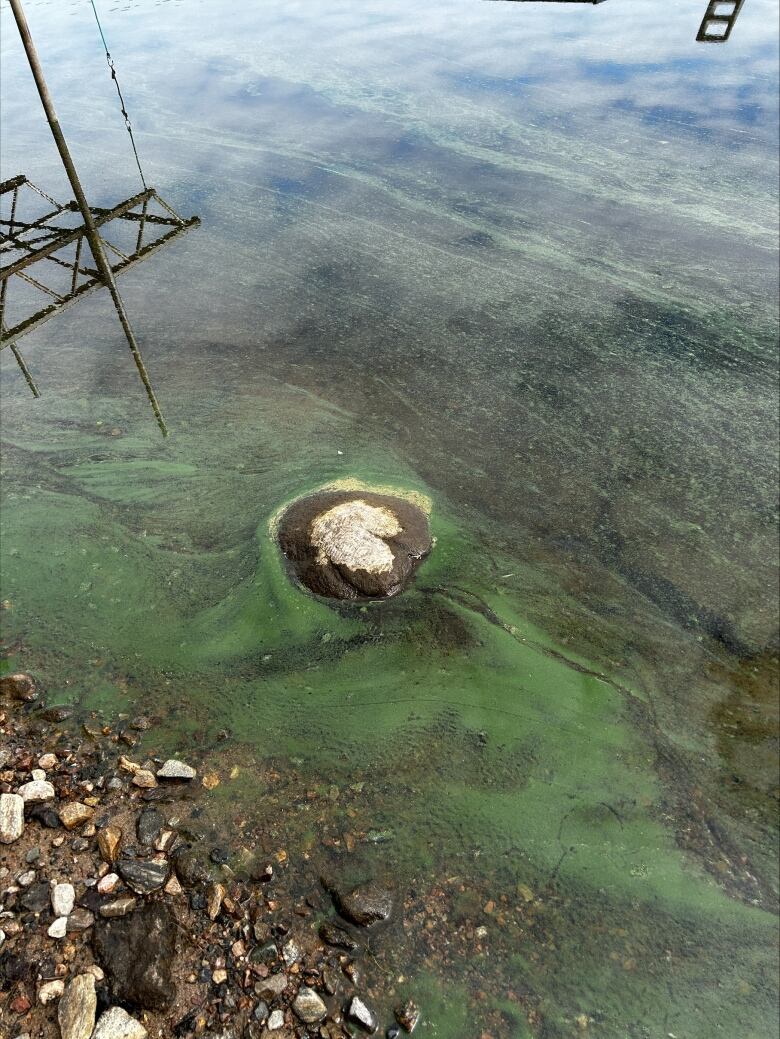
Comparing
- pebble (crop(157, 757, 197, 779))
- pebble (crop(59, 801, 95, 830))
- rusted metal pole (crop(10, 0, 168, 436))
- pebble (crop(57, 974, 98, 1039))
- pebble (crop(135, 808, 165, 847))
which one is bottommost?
pebble (crop(157, 757, 197, 779))

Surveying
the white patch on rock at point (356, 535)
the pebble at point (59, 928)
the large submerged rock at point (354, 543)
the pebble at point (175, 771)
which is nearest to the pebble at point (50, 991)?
the pebble at point (59, 928)

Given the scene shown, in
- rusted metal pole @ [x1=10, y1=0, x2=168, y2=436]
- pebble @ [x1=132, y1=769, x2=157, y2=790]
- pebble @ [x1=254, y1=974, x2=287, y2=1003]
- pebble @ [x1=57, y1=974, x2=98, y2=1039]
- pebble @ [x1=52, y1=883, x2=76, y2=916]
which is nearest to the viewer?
pebble @ [x1=57, y1=974, x2=98, y2=1039]

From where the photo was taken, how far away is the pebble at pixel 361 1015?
9.77ft

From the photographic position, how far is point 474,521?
5773 millimetres

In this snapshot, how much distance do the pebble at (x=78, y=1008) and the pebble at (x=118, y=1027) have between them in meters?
0.04

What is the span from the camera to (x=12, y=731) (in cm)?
416

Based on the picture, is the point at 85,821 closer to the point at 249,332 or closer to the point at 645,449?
the point at 645,449

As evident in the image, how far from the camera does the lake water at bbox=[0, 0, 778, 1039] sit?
359 cm

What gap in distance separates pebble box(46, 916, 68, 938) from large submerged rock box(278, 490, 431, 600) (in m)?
2.66

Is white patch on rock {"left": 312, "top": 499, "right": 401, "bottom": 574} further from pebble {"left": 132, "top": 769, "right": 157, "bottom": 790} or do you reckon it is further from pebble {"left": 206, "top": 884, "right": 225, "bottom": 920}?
pebble {"left": 206, "top": 884, "right": 225, "bottom": 920}

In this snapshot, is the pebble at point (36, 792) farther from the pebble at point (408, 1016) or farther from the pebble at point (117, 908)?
the pebble at point (408, 1016)

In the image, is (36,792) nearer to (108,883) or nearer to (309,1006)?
(108,883)

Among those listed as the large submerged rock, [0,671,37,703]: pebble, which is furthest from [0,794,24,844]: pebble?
the large submerged rock

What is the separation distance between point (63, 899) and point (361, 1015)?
1546 millimetres
